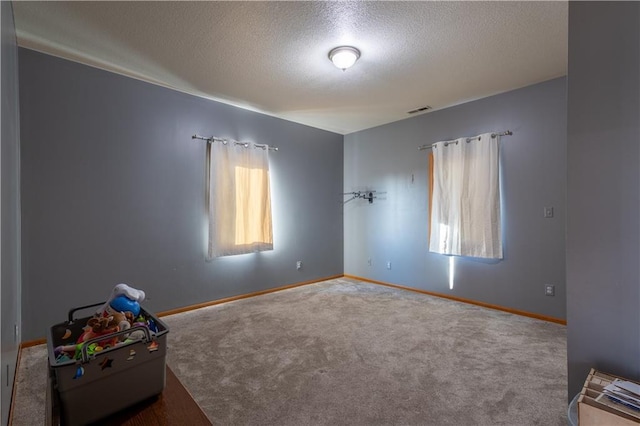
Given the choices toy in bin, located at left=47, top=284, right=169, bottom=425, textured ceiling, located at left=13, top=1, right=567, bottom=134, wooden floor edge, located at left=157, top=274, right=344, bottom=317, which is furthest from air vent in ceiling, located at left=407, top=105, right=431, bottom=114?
toy in bin, located at left=47, top=284, right=169, bottom=425

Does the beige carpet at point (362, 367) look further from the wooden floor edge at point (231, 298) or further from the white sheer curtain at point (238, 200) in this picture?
the white sheer curtain at point (238, 200)

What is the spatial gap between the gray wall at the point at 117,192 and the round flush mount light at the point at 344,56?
6.15ft

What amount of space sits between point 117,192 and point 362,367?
9.47ft

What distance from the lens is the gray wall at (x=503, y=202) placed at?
3.22 metres

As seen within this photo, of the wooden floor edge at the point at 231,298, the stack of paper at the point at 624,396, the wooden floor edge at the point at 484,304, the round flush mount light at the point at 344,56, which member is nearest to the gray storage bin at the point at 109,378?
the stack of paper at the point at 624,396

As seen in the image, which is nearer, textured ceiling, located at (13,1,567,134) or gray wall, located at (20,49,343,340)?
textured ceiling, located at (13,1,567,134)

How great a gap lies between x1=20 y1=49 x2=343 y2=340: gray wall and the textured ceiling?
12.5 inches

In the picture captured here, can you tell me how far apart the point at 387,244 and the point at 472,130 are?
2007 mm

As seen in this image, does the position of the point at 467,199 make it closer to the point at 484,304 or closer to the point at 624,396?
the point at 484,304

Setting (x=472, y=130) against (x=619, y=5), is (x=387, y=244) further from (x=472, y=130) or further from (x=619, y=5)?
(x=619, y=5)

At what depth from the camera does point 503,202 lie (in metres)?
3.56

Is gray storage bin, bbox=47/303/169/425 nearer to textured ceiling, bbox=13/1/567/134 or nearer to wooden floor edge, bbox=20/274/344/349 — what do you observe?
textured ceiling, bbox=13/1/567/134

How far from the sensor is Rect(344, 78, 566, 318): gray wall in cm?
322

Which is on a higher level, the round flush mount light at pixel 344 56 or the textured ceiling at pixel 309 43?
the textured ceiling at pixel 309 43
